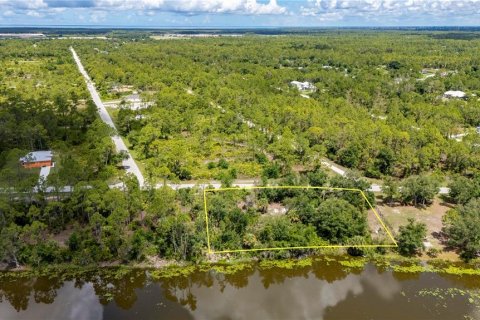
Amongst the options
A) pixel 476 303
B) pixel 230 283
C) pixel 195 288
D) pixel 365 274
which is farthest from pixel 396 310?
pixel 195 288

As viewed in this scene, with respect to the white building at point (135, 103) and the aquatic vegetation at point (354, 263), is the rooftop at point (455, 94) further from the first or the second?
the aquatic vegetation at point (354, 263)

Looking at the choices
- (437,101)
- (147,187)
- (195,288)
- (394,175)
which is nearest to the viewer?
(195,288)

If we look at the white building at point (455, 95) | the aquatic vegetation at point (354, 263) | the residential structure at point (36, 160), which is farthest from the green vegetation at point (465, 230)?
the white building at point (455, 95)

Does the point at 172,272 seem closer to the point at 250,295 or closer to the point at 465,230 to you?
the point at 250,295

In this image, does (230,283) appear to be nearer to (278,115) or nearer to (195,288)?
(195,288)

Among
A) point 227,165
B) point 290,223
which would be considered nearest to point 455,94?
point 227,165

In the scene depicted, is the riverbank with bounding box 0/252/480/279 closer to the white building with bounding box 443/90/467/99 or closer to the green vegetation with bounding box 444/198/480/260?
the green vegetation with bounding box 444/198/480/260

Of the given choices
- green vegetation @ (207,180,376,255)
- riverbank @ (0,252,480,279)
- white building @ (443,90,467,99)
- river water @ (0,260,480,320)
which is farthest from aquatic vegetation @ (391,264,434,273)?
white building @ (443,90,467,99)
